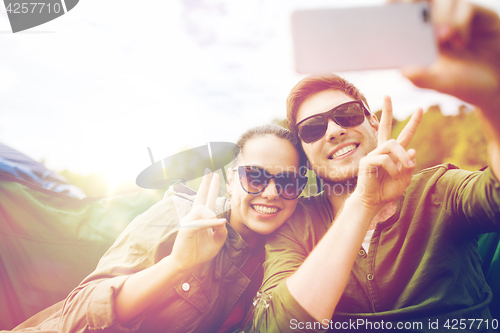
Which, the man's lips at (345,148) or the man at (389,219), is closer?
the man at (389,219)

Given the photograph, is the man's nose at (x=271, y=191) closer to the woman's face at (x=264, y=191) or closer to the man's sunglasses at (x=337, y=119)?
the woman's face at (x=264, y=191)

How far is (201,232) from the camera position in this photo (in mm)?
987

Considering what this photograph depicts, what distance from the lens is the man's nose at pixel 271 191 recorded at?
1.07m

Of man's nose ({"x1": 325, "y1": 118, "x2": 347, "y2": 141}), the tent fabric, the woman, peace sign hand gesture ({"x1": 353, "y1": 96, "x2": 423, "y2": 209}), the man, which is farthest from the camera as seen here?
the tent fabric

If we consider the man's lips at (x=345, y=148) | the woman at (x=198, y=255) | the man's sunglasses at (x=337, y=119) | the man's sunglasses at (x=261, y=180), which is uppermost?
the man's sunglasses at (x=337, y=119)

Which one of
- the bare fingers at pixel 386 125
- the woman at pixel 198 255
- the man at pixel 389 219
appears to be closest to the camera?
the man at pixel 389 219

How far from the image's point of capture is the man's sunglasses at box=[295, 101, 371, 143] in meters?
1.07

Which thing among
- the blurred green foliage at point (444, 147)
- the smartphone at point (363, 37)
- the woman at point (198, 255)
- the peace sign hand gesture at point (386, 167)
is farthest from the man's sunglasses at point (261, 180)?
the smartphone at point (363, 37)

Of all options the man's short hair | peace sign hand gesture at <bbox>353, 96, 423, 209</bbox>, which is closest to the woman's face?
the man's short hair

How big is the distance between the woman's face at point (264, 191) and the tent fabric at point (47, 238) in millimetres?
543

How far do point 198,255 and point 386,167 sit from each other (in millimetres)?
758

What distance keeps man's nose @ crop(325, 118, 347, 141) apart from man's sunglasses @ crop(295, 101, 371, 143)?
1 cm

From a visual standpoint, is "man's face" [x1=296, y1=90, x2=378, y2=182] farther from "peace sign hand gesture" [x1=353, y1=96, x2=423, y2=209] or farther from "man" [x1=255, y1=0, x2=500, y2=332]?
"peace sign hand gesture" [x1=353, y1=96, x2=423, y2=209]

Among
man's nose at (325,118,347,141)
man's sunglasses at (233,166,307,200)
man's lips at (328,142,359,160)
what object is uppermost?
man's nose at (325,118,347,141)
